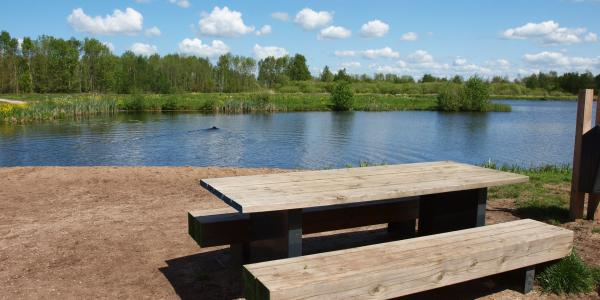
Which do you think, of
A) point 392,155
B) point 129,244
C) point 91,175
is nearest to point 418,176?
point 129,244

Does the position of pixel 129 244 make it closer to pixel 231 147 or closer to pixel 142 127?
pixel 231 147

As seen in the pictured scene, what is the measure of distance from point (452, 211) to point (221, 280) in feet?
6.24

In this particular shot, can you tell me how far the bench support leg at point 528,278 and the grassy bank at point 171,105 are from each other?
27638 millimetres

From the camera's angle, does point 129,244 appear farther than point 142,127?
No

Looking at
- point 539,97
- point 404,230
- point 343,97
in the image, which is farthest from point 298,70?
point 404,230

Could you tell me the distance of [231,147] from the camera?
17016 mm

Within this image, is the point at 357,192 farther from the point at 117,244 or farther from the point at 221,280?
the point at 117,244

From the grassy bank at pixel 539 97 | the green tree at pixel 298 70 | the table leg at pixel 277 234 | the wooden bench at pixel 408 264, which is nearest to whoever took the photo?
the wooden bench at pixel 408 264

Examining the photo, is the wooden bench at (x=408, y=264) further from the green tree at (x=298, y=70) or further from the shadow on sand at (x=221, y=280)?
the green tree at (x=298, y=70)

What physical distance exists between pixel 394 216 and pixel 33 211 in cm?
411

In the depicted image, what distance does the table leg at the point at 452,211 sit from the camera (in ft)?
12.7

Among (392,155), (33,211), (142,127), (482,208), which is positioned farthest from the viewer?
(142,127)

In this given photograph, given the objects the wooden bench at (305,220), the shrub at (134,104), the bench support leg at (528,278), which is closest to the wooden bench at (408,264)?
the bench support leg at (528,278)

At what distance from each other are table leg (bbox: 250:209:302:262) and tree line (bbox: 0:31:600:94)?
158ft
